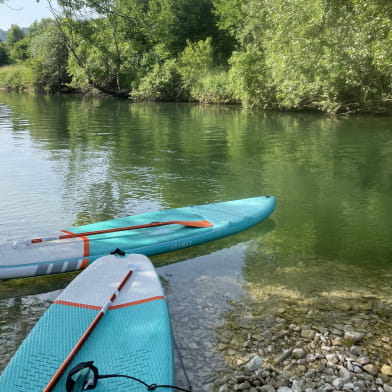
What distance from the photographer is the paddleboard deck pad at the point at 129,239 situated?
4.86 m

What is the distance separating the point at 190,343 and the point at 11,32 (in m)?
86.5

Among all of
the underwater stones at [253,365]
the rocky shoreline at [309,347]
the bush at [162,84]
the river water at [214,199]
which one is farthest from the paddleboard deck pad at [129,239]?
the bush at [162,84]

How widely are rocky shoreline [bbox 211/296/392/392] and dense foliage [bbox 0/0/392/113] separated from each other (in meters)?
5.96

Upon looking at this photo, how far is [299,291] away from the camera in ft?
15.8

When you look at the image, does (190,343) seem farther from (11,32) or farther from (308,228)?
(11,32)

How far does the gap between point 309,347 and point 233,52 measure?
87.8 feet

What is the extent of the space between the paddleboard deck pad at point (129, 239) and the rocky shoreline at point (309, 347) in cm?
168

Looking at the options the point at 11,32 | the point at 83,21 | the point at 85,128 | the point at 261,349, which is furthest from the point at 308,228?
the point at 11,32

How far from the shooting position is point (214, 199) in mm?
8484

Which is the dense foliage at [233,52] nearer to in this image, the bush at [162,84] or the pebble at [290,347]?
the bush at [162,84]

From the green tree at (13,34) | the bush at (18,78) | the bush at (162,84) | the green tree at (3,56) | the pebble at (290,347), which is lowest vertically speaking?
the pebble at (290,347)

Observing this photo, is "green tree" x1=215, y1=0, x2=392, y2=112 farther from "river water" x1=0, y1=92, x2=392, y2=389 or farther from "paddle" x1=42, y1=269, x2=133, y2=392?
"paddle" x1=42, y1=269, x2=133, y2=392

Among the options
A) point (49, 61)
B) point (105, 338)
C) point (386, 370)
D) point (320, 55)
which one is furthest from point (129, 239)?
point (49, 61)

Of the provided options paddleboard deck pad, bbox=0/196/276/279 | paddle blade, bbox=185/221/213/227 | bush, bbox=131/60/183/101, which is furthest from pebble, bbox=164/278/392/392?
bush, bbox=131/60/183/101
